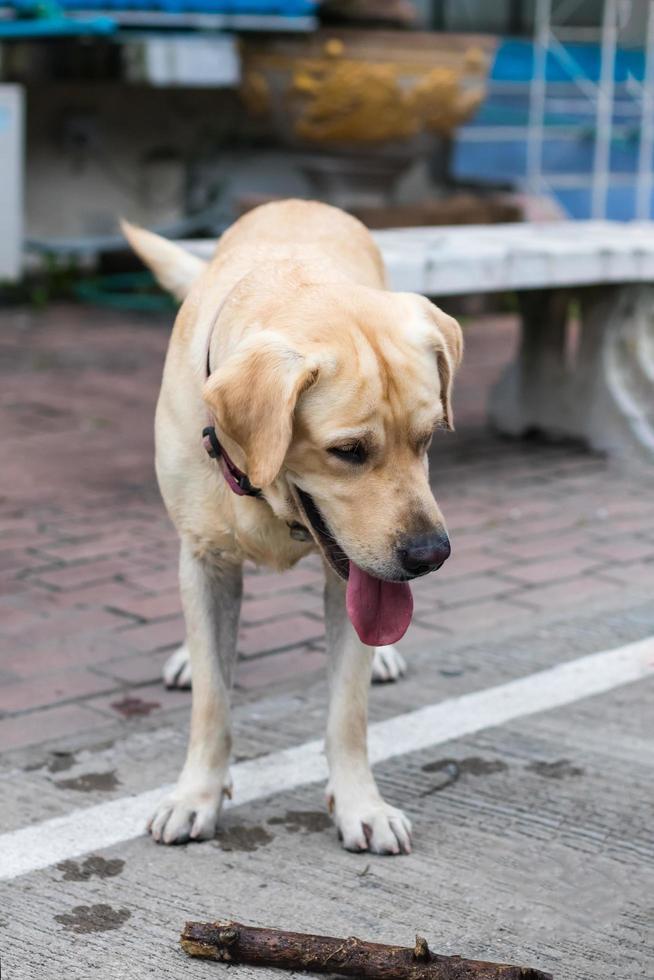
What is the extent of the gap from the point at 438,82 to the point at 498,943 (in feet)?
28.6

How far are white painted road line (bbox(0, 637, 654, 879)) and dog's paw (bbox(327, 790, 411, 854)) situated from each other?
0.31 metres

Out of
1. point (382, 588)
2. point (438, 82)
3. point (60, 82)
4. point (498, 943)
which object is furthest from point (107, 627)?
point (60, 82)

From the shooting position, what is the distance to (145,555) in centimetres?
582

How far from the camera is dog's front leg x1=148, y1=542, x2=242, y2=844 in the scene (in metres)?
3.62

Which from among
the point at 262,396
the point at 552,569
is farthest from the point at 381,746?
the point at 552,569

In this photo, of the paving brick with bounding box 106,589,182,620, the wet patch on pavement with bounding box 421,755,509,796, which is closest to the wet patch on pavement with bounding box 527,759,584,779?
the wet patch on pavement with bounding box 421,755,509,796

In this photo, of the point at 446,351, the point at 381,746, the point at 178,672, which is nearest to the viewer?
the point at 446,351

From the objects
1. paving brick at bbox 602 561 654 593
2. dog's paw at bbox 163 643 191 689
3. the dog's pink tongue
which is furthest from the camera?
paving brick at bbox 602 561 654 593

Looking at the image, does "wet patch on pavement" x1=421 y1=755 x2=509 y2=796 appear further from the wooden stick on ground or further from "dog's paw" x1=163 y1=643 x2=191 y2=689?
the wooden stick on ground

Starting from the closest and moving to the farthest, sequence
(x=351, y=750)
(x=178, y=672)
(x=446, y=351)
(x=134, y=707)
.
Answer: (x=446, y=351)
(x=351, y=750)
(x=134, y=707)
(x=178, y=672)

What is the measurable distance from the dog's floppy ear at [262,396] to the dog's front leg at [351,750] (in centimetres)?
63

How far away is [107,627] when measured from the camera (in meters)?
5.05

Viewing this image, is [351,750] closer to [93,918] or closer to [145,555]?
[93,918]

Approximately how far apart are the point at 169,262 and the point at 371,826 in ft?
6.87
